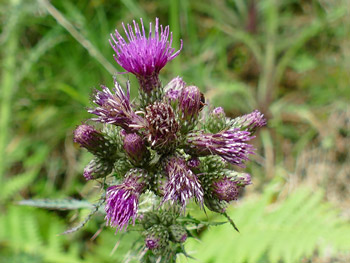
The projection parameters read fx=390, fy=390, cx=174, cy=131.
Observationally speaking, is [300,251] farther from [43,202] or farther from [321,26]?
[321,26]

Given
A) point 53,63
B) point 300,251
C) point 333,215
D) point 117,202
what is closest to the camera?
point 117,202

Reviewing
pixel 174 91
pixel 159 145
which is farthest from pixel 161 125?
pixel 174 91

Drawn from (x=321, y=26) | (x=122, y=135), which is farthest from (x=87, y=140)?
(x=321, y=26)

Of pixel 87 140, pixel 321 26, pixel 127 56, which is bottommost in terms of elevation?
pixel 87 140

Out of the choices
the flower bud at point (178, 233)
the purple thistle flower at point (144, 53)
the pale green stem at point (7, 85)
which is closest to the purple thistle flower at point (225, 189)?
the flower bud at point (178, 233)

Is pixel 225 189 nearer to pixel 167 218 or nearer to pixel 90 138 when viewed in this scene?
pixel 167 218

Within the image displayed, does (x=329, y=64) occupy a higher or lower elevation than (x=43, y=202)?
higher

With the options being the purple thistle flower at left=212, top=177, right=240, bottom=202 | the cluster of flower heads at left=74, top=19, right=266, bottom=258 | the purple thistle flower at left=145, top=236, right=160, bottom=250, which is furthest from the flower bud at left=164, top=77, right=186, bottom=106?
the purple thistle flower at left=145, top=236, right=160, bottom=250

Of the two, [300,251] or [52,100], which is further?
[52,100]
